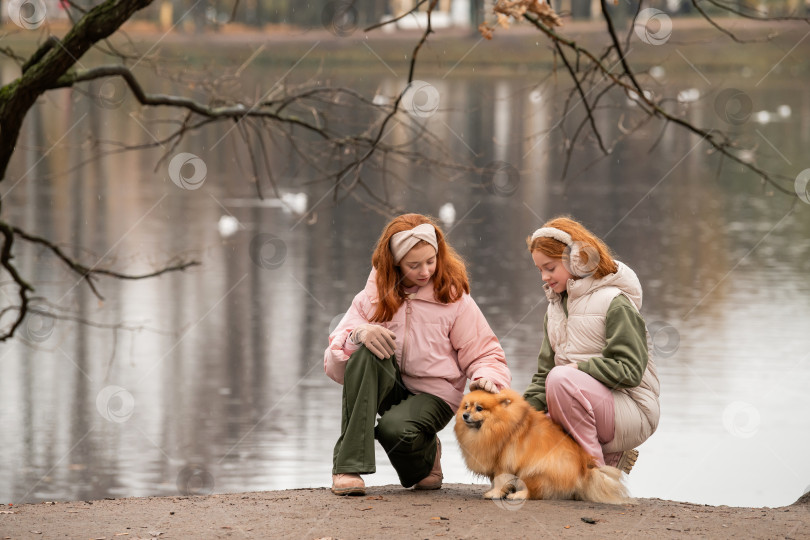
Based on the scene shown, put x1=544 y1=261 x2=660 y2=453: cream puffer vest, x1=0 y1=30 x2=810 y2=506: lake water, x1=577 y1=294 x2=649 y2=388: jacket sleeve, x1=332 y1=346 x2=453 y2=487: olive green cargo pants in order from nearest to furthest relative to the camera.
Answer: x1=577 y1=294 x2=649 y2=388: jacket sleeve < x1=544 y1=261 x2=660 y2=453: cream puffer vest < x1=332 y1=346 x2=453 y2=487: olive green cargo pants < x1=0 y1=30 x2=810 y2=506: lake water

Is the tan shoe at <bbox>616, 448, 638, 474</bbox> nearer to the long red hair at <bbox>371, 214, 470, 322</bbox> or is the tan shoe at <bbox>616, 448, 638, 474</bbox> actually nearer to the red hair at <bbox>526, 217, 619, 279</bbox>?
the red hair at <bbox>526, 217, 619, 279</bbox>

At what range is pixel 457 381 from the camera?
4582mm

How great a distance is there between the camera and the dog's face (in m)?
4.25

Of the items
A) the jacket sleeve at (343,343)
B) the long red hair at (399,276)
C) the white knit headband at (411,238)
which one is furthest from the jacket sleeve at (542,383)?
the jacket sleeve at (343,343)

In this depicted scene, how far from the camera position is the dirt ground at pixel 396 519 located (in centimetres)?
405

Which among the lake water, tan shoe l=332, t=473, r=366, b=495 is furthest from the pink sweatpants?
the lake water

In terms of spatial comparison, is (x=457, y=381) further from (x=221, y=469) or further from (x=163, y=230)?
(x=163, y=230)

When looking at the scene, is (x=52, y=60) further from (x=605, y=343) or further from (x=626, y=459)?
(x=626, y=459)

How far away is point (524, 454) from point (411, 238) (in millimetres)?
886

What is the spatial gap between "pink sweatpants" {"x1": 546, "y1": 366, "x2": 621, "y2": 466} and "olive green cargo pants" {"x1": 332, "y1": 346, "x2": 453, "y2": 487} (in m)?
0.47

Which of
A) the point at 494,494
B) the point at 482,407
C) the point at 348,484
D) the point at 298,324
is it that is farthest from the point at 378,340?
the point at 298,324

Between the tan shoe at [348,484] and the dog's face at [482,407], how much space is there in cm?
52

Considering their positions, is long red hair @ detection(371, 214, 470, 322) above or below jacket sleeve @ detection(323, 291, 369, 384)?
above

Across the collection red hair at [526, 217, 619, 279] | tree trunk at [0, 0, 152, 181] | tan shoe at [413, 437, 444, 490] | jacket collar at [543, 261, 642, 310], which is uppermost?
tree trunk at [0, 0, 152, 181]
